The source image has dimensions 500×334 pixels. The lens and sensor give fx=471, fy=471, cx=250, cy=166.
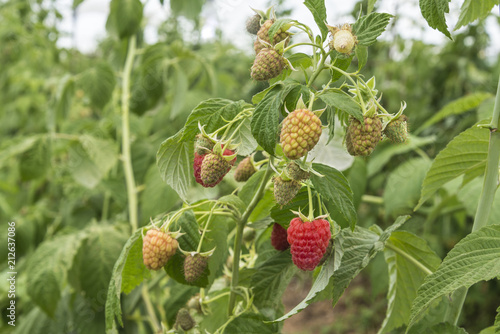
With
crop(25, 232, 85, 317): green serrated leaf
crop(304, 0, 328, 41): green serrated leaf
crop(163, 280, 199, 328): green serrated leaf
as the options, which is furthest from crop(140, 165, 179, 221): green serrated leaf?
crop(304, 0, 328, 41): green serrated leaf

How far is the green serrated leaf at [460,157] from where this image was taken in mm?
663

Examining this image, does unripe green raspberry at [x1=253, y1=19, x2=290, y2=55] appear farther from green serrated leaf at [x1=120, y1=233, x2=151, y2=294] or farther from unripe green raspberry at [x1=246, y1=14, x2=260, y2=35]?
green serrated leaf at [x1=120, y1=233, x2=151, y2=294]

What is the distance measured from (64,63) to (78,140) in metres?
1.44

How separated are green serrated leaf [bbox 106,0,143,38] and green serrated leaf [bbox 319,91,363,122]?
1086 millimetres

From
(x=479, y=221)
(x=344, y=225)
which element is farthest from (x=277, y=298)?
(x=479, y=221)

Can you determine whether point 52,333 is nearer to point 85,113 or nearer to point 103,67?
point 103,67

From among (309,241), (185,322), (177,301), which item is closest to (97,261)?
(177,301)

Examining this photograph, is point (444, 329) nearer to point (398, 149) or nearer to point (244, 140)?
point (244, 140)

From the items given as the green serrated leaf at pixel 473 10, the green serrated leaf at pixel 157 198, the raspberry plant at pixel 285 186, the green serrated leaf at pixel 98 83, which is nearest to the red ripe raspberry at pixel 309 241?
the raspberry plant at pixel 285 186

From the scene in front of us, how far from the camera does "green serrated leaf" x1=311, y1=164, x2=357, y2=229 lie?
0.53 meters

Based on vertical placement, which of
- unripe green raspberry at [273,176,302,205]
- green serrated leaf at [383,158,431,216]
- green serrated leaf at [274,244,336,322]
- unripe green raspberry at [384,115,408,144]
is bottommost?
green serrated leaf at [383,158,431,216]

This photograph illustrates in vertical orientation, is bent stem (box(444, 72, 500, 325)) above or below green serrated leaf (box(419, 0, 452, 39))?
below

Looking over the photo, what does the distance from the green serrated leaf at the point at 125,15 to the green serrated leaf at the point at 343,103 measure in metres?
1.09

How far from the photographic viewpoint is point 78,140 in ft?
4.65
